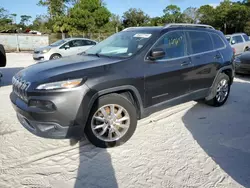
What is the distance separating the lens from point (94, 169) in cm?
277

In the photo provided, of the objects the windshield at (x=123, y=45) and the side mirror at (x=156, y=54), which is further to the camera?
the windshield at (x=123, y=45)

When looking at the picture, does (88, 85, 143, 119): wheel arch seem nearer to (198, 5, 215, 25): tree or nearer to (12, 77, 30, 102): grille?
(12, 77, 30, 102): grille

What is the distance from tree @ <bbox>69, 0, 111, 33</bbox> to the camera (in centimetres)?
3052

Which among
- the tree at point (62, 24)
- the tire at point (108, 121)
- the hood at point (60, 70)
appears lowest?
the tire at point (108, 121)

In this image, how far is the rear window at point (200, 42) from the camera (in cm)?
422

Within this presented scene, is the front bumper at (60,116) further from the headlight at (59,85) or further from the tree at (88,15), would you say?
the tree at (88,15)

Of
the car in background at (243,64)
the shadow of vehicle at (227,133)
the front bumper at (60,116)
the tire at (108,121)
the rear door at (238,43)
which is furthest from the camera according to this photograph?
the rear door at (238,43)

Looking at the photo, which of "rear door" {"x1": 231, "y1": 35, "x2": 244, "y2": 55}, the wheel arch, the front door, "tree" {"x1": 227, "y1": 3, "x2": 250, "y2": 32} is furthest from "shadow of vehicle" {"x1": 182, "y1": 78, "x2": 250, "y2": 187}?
"tree" {"x1": 227, "y1": 3, "x2": 250, "y2": 32}

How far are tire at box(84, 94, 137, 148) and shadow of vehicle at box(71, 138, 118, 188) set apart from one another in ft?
0.52

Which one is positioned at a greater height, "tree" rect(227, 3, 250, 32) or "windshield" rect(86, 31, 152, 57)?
"tree" rect(227, 3, 250, 32)

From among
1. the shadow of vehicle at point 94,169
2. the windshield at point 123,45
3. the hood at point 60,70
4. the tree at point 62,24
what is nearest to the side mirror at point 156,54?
the windshield at point 123,45

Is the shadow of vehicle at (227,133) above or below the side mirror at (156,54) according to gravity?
below

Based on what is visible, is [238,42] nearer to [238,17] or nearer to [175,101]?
[175,101]

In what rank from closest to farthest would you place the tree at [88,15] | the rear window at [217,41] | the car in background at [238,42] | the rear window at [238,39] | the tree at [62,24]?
1. the rear window at [217,41]
2. the car in background at [238,42]
3. the rear window at [238,39]
4. the tree at [88,15]
5. the tree at [62,24]
